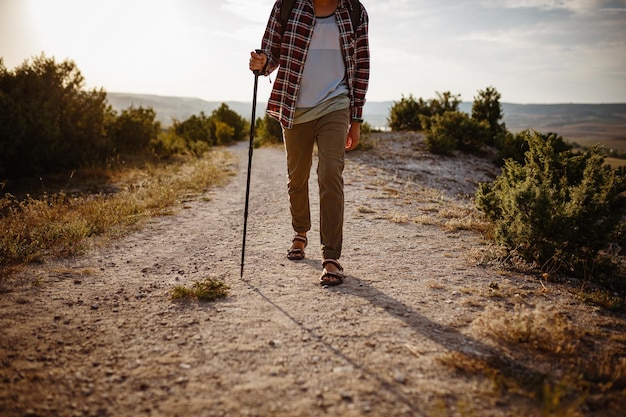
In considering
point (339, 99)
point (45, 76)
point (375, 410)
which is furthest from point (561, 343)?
point (45, 76)

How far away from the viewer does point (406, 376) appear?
207 cm

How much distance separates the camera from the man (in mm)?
3457

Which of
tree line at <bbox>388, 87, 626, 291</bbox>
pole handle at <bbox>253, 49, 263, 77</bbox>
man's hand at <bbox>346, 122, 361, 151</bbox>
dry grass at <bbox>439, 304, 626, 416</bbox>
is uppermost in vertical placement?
pole handle at <bbox>253, 49, 263, 77</bbox>

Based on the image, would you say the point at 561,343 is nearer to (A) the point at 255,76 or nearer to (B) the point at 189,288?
(B) the point at 189,288

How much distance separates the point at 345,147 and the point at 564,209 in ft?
7.51

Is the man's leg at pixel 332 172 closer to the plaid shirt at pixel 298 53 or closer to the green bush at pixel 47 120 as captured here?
the plaid shirt at pixel 298 53

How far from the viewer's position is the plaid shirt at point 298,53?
11.3 ft

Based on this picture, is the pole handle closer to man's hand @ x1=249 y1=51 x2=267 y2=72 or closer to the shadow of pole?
man's hand @ x1=249 y1=51 x2=267 y2=72

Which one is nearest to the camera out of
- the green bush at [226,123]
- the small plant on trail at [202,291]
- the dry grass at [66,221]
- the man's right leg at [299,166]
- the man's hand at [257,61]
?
the small plant on trail at [202,291]

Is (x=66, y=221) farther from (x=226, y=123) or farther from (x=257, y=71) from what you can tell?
(x=226, y=123)

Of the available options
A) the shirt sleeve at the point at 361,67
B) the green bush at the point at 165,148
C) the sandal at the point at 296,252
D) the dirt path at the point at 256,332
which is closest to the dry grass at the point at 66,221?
the dirt path at the point at 256,332

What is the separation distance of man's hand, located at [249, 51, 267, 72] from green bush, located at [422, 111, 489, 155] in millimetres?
11266

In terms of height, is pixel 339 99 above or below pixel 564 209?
above

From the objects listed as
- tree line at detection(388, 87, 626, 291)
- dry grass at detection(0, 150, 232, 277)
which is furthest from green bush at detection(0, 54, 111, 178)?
tree line at detection(388, 87, 626, 291)
